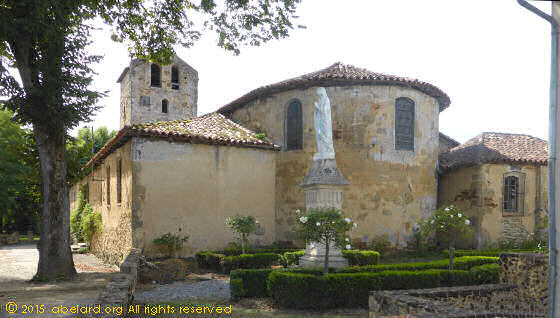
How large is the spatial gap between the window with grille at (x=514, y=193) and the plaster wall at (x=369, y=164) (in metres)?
3.57

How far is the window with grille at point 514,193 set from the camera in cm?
1764

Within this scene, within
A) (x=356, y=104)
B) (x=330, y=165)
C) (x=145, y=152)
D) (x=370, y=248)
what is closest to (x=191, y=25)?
(x=145, y=152)

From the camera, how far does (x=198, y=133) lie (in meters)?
14.7

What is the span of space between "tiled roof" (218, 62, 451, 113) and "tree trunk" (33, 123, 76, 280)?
8067 mm

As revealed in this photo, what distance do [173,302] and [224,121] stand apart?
9.89m

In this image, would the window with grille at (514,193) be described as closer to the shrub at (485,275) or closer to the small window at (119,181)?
the shrub at (485,275)

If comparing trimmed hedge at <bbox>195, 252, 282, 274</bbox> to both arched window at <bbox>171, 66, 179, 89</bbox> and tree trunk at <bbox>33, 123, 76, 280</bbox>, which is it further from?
arched window at <bbox>171, 66, 179, 89</bbox>

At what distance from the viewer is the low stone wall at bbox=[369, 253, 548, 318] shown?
6.69m

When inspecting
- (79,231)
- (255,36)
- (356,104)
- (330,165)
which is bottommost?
(79,231)

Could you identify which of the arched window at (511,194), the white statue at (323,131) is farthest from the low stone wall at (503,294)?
the arched window at (511,194)

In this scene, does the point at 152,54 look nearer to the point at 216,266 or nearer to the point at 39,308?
the point at 216,266

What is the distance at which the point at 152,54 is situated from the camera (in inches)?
495

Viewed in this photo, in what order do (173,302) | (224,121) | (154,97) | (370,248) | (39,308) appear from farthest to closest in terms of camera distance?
1. (154,97)
2. (224,121)
3. (370,248)
4. (173,302)
5. (39,308)

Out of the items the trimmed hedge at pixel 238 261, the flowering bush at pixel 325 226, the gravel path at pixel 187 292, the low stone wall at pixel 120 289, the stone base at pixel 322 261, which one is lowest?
the gravel path at pixel 187 292
